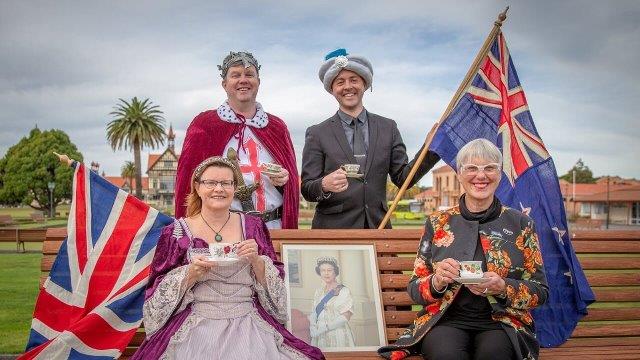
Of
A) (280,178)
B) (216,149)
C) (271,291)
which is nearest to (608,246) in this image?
(280,178)

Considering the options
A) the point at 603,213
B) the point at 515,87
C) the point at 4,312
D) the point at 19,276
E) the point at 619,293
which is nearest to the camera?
the point at 619,293

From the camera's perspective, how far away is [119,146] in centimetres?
6009

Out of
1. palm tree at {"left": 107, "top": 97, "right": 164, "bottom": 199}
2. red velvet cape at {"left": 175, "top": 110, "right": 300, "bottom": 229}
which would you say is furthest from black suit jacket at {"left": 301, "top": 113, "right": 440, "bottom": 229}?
palm tree at {"left": 107, "top": 97, "right": 164, "bottom": 199}

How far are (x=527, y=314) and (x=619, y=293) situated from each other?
5.12ft

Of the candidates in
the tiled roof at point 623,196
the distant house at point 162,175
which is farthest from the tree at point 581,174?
the distant house at point 162,175

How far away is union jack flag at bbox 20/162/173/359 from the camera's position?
4012 millimetres

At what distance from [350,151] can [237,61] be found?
1114mm

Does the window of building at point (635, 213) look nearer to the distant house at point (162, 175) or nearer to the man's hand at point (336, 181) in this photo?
the man's hand at point (336, 181)

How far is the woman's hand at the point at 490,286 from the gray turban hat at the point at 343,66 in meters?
1.97

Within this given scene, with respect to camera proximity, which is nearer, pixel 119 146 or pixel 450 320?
pixel 450 320

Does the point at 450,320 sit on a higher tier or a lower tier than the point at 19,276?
higher

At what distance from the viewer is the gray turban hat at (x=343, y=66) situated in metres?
4.59

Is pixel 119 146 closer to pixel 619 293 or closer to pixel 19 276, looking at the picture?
pixel 19 276

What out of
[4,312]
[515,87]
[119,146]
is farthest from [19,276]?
[119,146]
